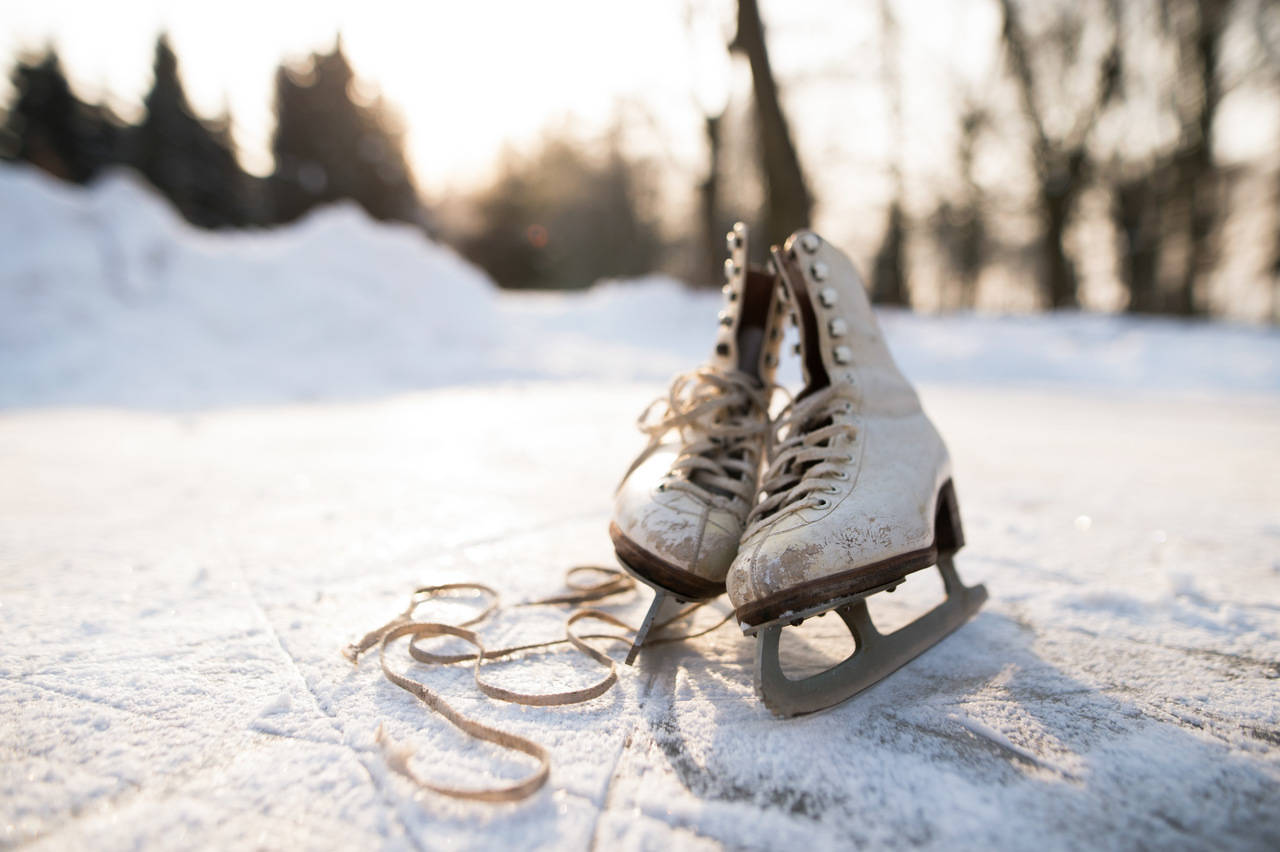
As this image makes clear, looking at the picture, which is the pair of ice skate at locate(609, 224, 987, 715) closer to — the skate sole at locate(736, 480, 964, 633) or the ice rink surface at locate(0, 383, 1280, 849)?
the skate sole at locate(736, 480, 964, 633)

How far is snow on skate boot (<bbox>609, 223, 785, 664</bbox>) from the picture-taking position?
4.01 ft

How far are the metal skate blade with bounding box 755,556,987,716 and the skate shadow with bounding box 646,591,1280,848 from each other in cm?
2

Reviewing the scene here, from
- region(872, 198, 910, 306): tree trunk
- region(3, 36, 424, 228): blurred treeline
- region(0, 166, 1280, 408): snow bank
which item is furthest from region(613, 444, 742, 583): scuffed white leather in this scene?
region(3, 36, 424, 228): blurred treeline

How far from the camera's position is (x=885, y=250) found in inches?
582

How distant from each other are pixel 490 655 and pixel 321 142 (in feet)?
87.7

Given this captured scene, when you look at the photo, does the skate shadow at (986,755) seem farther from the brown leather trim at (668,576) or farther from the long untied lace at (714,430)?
the long untied lace at (714,430)

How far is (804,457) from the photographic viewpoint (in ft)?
4.27

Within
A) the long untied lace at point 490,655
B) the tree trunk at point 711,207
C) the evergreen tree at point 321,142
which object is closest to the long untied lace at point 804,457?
the long untied lace at point 490,655

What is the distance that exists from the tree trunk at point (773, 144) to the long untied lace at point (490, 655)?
748cm

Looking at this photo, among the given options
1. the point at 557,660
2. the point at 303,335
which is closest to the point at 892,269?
the point at 303,335

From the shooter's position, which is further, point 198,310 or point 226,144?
point 226,144

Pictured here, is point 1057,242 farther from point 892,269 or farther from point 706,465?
point 706,465

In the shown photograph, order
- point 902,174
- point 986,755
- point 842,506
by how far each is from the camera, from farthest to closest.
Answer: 1. point 902,174
2. point 842,506
3. point 986,755

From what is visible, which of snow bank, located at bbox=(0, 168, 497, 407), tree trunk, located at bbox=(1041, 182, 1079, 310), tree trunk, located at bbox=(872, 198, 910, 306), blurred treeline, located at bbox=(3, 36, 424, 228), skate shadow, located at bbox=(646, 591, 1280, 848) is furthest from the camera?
blurred treeline, located at bbox=(3, 36, 424, 228)
